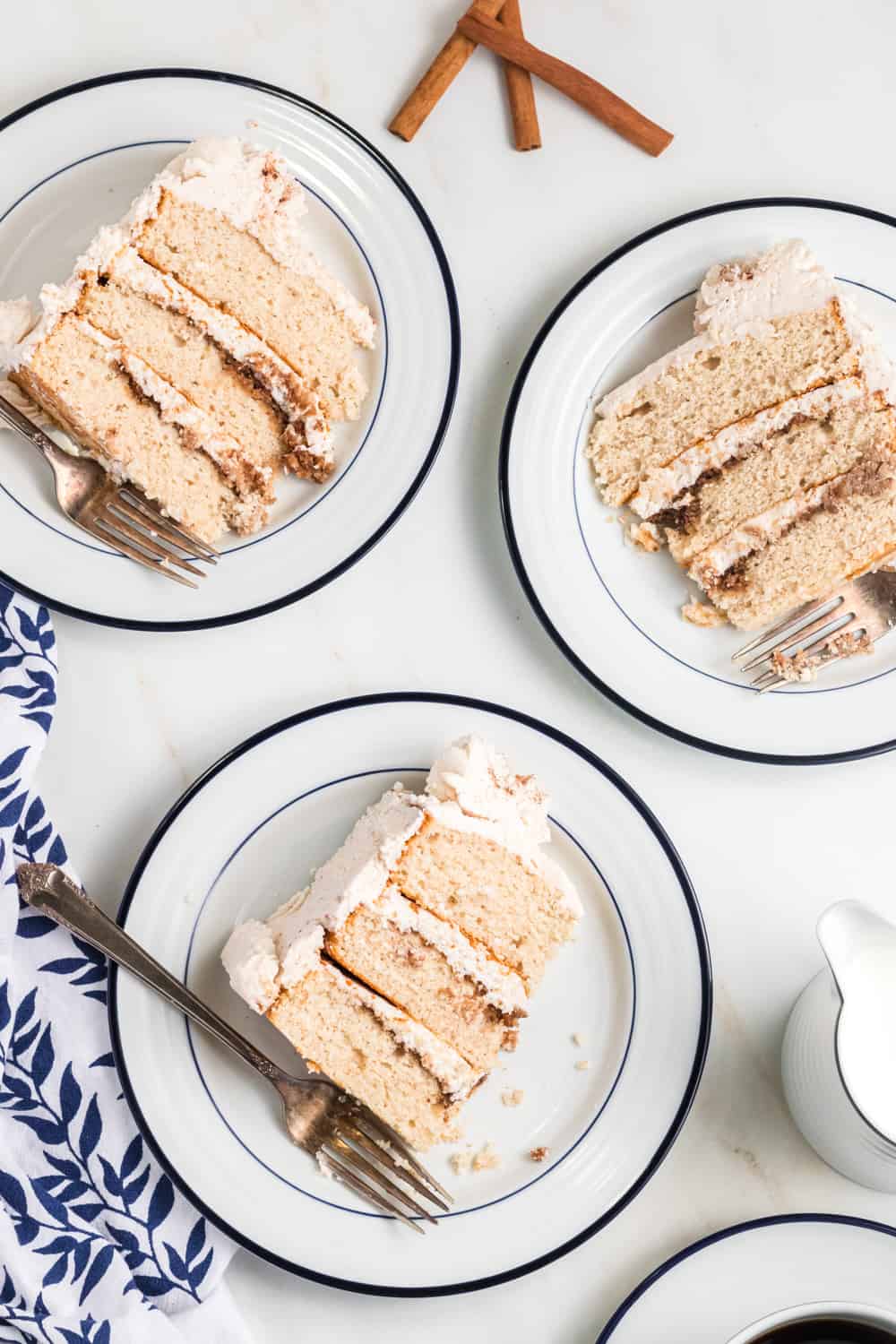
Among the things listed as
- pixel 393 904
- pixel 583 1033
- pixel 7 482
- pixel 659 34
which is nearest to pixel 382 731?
pixel 393 904

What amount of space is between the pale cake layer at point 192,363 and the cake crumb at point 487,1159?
132 cm

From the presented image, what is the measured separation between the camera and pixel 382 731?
84.5 inches

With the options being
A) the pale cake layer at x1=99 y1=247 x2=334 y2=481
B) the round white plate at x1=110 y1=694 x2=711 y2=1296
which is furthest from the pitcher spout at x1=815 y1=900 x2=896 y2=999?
the pale cake layer at x1=99 y1=247 x2=334 y2=481

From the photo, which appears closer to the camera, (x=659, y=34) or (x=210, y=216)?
(x=210, y=216)

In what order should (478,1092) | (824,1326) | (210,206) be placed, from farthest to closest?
(478,1092)
(210,206)
(824,1326)

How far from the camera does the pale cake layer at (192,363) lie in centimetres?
213

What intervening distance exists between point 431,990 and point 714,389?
1217 mm

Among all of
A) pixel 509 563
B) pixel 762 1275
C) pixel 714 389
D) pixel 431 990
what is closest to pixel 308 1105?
pixel 431 990

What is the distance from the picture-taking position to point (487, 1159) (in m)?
2.18

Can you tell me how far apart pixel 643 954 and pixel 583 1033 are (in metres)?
0.19

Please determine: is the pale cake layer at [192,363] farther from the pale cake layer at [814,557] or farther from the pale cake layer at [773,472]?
the pale cake layer at [814,557]

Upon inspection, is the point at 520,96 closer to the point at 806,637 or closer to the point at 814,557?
the point at 814,557

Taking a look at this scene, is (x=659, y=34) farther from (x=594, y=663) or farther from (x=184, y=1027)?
(x=184, y=1027)

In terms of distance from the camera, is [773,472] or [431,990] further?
[773,472]
